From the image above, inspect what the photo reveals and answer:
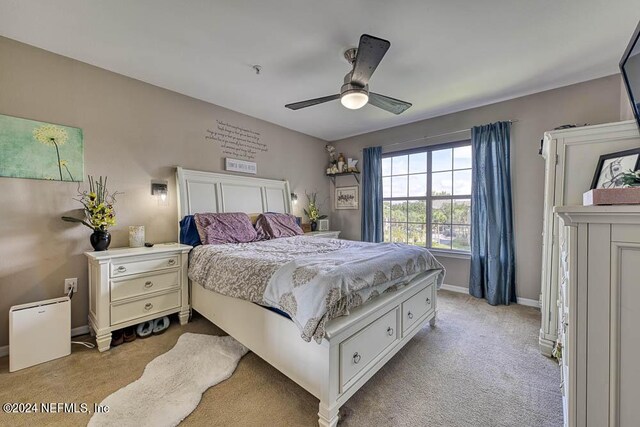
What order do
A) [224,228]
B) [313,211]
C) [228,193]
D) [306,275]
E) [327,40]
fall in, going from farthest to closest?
[313,211] < [228,193] < [224,228] < [327,40] < [306,275]

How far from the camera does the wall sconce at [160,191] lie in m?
2.80

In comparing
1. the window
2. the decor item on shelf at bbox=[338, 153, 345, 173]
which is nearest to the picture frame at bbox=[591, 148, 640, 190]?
the window

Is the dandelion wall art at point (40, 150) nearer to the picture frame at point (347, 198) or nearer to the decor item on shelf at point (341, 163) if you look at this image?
the decor item on shelf at point (341, 163)

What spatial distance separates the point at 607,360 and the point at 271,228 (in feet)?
9.64

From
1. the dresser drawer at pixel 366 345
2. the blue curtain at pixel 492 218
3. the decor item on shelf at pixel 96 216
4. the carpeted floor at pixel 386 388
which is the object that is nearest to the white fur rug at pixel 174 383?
the carpeted floor at pixel 386 388

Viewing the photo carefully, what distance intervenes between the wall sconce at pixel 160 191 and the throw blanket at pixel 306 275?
0.78 m

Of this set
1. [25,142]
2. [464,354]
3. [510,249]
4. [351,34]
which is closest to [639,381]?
[464,354]

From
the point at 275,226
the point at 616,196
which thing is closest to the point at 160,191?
the point at 275,226

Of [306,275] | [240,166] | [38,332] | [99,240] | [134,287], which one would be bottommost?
[38,332]

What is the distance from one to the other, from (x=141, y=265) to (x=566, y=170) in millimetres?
3580

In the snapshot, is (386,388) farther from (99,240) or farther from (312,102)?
(99,240)

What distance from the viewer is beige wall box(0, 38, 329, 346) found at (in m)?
2.08

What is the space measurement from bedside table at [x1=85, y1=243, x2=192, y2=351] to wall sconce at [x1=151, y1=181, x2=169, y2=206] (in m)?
0.62

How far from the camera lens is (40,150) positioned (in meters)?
2.19
